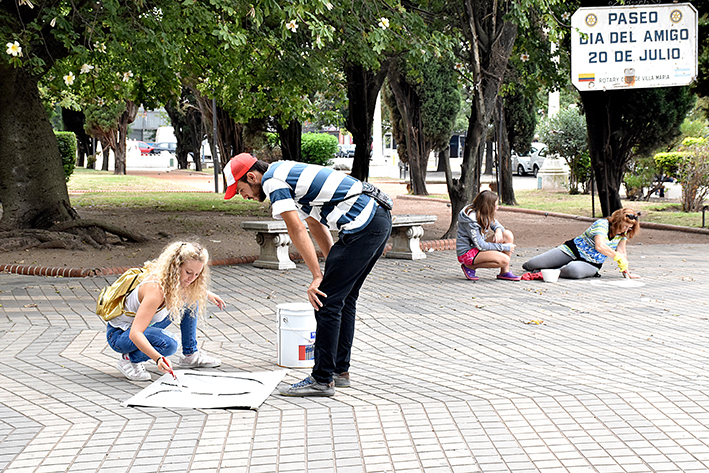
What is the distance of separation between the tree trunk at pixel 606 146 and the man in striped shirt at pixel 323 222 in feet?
37.1

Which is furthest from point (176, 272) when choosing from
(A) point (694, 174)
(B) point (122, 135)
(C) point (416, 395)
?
(B) point (122, 135)

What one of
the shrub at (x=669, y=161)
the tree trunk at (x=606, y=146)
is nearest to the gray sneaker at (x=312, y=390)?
the tree trunk at (x=606, y=146)

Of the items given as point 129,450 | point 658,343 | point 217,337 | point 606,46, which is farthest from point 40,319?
point 606,46

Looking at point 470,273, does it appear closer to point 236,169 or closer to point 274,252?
point 274,252

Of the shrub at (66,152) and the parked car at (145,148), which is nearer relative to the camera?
the shrub at (66,152)

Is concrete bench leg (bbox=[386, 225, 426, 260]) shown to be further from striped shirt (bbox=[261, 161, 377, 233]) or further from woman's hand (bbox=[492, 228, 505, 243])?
striped shirt (bbox=[261, 161, 377, 233])

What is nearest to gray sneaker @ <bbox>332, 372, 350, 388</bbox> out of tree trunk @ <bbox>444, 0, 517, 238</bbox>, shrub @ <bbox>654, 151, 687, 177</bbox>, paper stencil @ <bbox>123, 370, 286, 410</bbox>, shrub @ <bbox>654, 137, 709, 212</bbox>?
paper stencil @ <bbox>123, 370, 286, 410</bbox>

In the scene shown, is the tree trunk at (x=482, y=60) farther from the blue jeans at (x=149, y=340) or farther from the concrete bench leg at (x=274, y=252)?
the blue jeans at (x=149, y=340)

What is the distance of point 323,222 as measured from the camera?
4.74 meters

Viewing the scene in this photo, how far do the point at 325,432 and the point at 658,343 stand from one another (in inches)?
127

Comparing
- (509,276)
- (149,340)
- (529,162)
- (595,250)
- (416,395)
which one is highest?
(529,162)

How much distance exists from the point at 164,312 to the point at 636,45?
10.4m

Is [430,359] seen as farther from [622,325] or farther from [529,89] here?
[529,89]

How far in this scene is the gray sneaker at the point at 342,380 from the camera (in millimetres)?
4957
